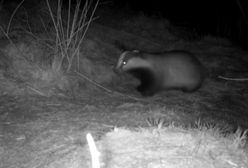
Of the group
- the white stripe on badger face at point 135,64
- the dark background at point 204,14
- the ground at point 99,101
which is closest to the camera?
the ground at point 99,101

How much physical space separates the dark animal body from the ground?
0.70 feet

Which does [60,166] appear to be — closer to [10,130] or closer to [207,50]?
[10,130]

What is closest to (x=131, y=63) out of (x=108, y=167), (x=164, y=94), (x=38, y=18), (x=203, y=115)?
(x=164, y=94)

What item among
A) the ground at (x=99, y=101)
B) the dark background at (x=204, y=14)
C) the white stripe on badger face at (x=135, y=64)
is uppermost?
the dark background at (x=204, y=14)

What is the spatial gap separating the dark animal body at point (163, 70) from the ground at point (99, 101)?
213mm

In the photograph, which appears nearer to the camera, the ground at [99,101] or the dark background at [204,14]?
the ground at [99,101]

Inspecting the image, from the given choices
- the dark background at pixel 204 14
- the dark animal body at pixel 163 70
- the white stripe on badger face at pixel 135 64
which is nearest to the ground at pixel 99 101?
the dark animal body at pixel 163 70

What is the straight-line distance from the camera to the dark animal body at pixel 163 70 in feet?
18.2

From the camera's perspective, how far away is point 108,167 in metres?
2.07

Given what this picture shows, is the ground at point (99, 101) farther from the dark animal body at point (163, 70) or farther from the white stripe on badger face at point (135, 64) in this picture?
the white stripe on badger face at point (135, 64)

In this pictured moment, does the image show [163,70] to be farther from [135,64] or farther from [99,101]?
[99,101]

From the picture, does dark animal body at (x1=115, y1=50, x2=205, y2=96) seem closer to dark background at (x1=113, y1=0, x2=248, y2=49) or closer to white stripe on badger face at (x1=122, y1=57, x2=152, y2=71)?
white stripe on badger face at (x1=122, y1=57, x2=152, y2=71)

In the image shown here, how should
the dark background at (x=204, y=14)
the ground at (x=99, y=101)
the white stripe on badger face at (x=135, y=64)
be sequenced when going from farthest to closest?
the dark background at (x=204, y=14)
the white stripe on badger face at (x=135, y=64)
the ground at (x=99, y=101)

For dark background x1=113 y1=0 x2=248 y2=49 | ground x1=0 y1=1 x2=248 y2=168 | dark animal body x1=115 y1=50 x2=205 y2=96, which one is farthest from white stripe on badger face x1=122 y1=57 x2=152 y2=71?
dark background x1=113 y1=0 x2=248 y2=49
